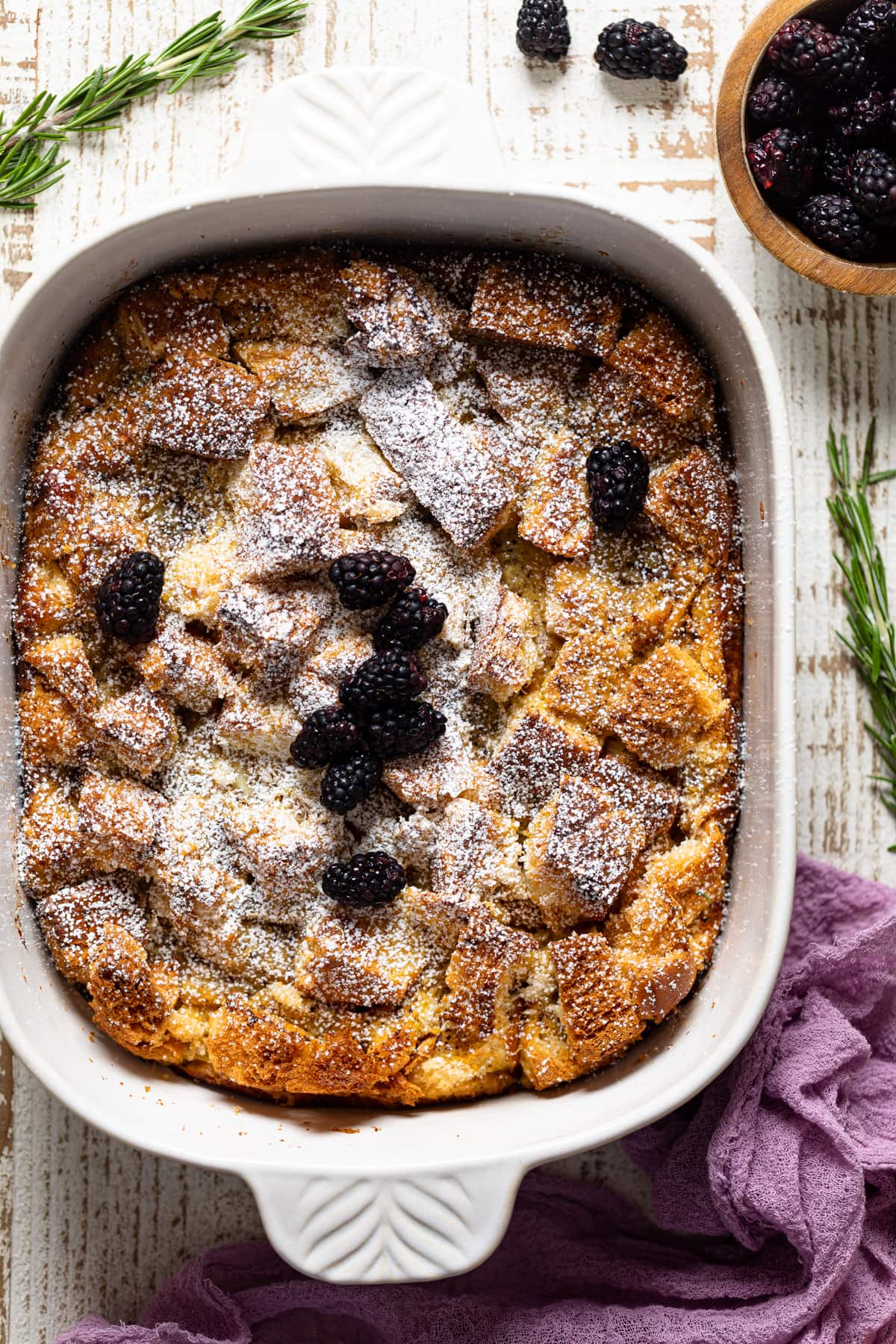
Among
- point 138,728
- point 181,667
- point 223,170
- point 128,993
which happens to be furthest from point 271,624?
point 223,170

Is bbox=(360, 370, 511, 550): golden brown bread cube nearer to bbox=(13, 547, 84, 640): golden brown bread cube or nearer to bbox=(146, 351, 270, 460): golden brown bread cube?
bbox=(146, 351, 270, 460): golden brown bread cube

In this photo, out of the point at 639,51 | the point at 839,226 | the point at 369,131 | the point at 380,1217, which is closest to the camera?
the point at 380,1217

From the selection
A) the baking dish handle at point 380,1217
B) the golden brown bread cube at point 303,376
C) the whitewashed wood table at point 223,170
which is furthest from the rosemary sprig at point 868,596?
the baking dish handle at point 380,1217

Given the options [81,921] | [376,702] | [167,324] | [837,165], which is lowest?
[81,921]

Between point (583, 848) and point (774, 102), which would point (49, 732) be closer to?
point (583, 848)

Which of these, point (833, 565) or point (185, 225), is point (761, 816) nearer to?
point (833, 565)

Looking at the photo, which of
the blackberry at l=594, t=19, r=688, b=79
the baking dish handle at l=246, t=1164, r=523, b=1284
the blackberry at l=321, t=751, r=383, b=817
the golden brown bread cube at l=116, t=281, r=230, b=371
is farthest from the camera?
the blackberry at l=594, t=19, r=688, b=79

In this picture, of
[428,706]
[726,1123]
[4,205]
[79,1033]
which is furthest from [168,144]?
[726,1123]

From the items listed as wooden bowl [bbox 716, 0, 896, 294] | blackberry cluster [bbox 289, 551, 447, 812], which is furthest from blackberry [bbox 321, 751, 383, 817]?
wooden bowl [bbox 716, 0, 896, 294]
